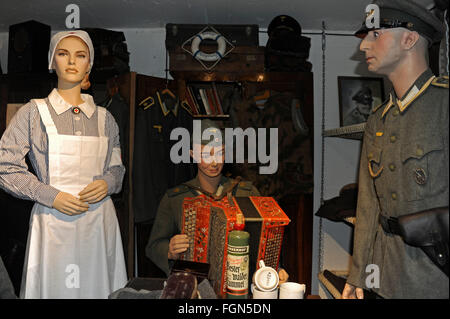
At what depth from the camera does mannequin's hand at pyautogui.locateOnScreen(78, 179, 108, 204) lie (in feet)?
4.31

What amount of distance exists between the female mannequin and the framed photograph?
70.3 inches

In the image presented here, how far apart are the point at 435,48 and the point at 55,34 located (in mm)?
1424

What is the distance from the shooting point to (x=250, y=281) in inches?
52.9

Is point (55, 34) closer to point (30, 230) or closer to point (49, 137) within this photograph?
point (49, 137)

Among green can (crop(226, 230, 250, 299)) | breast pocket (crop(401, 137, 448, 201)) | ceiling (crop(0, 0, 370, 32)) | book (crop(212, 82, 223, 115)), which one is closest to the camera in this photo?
breast pocket (crop(401, 137, 448, 201))

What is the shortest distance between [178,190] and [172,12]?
0.86 meters

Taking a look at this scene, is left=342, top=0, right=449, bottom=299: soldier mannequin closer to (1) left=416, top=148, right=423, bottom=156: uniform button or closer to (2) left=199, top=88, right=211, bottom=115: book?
(1) left=416, top=148, right=423, bottom=156: uniform button

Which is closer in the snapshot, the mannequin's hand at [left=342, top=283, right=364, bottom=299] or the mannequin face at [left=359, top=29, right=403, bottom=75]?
the mannequin face at [left=359, top=29, right=403, bottom=75]

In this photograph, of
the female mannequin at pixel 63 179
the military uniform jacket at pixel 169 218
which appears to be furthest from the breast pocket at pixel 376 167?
the female mannequin at pixel 63 179

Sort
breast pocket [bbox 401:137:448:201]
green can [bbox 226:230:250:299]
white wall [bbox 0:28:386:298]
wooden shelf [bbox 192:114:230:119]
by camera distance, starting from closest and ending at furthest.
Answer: breast pocket [bbox 401:137:448:201] → green can [bbox 226:230:250:299] → wooden shelf [bbox 192:114:230:119] → white wall [bbox 0:28:386:298]

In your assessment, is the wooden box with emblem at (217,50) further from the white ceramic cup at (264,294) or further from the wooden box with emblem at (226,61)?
the white ceramic cup at (264,294)

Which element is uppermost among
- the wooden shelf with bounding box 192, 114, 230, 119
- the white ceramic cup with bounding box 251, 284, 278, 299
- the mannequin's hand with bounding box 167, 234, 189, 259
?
the wooden shelf with bounding box 192, 114, 230, 119

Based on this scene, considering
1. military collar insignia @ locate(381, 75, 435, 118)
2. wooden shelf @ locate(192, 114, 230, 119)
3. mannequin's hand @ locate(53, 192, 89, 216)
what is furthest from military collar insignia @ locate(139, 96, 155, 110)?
military collar insignia @ locate(381, 75, 435, 118)

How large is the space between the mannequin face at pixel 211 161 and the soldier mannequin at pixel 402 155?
2.31ft
